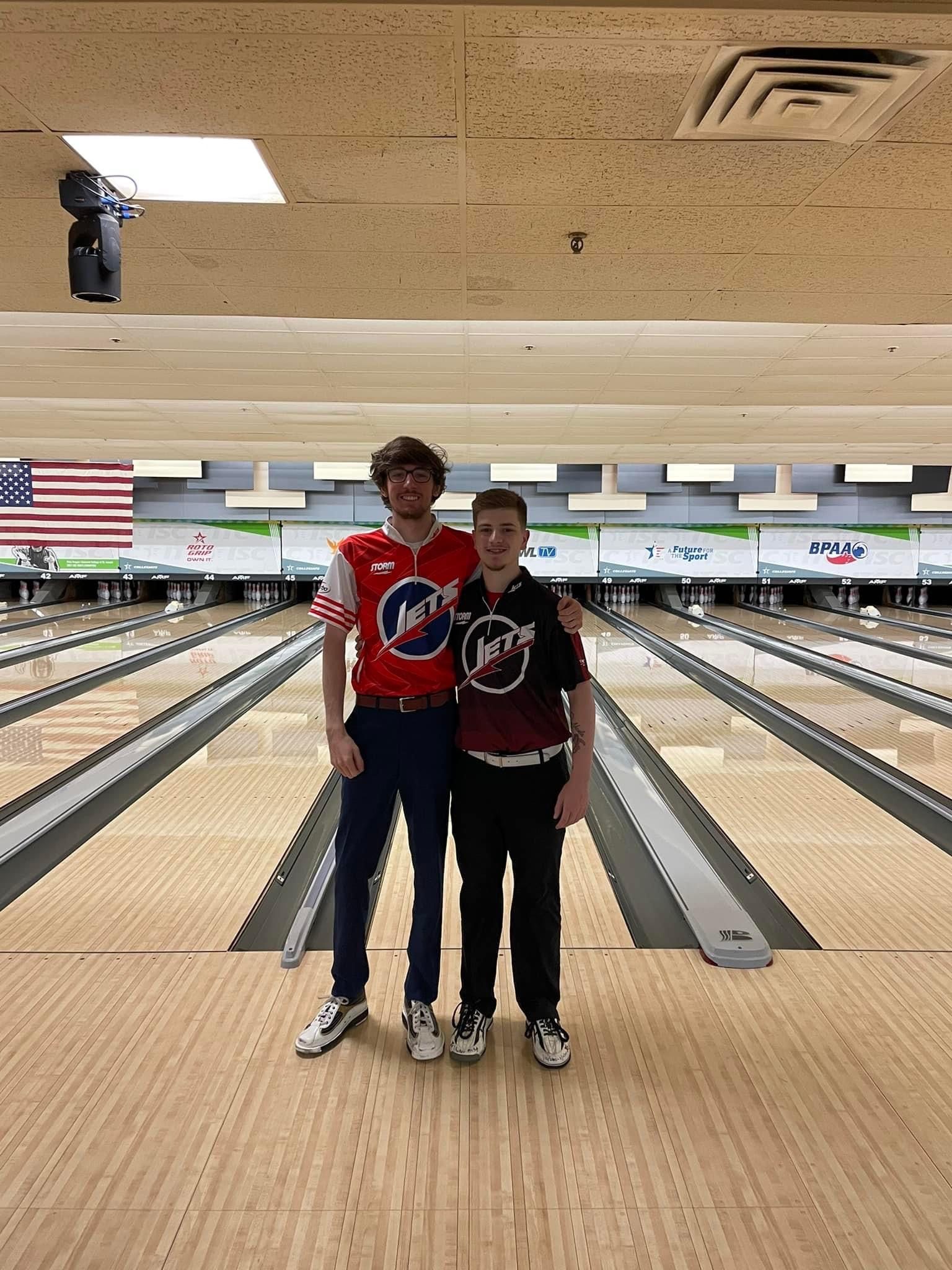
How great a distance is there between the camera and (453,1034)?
189 centimetres

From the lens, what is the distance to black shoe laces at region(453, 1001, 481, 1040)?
6.05ft

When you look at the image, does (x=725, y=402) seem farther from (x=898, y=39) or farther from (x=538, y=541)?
(x=538, y=541)

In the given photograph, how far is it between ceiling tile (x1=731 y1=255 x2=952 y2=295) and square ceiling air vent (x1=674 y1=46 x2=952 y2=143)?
894 mm

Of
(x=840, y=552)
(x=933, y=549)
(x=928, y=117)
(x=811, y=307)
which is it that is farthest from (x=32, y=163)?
→ (x=933, y=549)

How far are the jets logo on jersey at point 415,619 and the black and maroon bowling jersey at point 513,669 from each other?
42mm

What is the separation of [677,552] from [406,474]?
10.4 m

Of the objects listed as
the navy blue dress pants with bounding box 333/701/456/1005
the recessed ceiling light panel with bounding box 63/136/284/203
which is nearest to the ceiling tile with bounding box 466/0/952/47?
the recessed ceiling light panel with bounding box 63/136/284/203

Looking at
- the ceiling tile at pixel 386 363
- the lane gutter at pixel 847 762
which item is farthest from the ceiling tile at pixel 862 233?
the ceiling tile at pixel 386 363

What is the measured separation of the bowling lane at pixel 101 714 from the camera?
13.1 ft

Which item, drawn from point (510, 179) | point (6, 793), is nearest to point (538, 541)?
point (6, 793)

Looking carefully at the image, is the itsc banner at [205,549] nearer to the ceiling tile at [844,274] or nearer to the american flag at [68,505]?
the american flag at [68,505]

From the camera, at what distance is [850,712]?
17.3ft

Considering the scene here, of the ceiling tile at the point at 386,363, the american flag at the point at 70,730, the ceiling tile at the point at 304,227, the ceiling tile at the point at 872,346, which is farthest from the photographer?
the ceiling tile at the point at 386,363

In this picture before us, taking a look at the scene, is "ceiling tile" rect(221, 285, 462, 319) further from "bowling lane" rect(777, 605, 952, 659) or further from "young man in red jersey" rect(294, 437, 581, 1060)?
"bowling lane" rect(777, 605, 952, 659)
